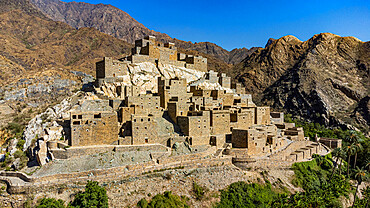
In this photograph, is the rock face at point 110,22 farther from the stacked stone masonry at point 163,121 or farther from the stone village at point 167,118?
the stone village at point 167,118

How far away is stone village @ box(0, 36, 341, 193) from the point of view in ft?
71.8

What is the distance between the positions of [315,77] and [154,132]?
71690 millimetres

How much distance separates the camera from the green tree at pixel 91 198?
18016 mm

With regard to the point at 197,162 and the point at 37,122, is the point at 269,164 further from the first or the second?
the point at 37,122

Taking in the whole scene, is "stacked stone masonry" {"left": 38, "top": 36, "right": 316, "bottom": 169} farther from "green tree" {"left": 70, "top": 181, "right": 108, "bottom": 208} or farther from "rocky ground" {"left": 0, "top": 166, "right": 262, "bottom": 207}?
"green tree" {"left": 70, "top": 181, "right": 108, "bottom": 208}

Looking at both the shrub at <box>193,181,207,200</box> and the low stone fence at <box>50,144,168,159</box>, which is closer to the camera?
the low stone fence at <box>50,144,168,159</box>

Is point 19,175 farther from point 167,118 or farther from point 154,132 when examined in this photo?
point 167,118

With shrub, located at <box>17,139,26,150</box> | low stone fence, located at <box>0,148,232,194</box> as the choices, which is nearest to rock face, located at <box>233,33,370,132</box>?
low stone fence, located at <box>0,148,232,194</box>

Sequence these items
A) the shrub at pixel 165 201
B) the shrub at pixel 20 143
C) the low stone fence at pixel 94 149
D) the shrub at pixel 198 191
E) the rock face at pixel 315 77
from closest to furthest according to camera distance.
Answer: the shrub at pixel 165 201, the low stone fence at pixel 94 149, the shrub at pixel 198 191, the shrub at pixel 20 143, the rock face at pixel 315 77

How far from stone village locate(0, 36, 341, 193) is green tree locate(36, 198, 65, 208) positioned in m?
1.56

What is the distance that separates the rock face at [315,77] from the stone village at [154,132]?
40395 millimetres

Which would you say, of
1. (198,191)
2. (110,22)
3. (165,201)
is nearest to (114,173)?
(165,201)

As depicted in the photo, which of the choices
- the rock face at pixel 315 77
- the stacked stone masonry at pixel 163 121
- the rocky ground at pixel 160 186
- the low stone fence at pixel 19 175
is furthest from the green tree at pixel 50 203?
the rock face at pixel 315 77

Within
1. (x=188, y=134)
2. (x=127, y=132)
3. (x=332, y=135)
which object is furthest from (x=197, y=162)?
(x=332, y=135)
